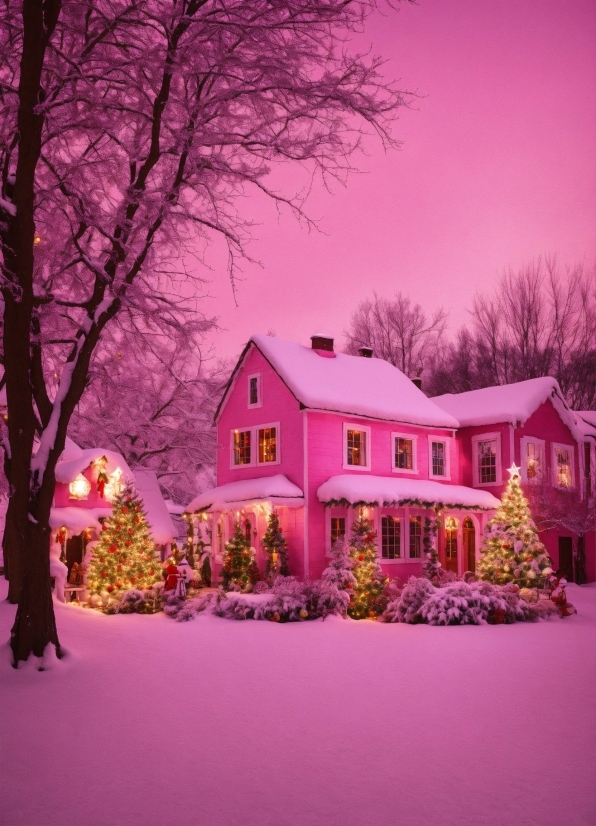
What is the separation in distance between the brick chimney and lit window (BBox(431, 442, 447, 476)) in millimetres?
5210

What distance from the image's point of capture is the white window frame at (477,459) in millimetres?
27438

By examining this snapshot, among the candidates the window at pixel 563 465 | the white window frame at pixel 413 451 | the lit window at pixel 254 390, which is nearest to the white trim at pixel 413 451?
the white window frame at pixel 413 451

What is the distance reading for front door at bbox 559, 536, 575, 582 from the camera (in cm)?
2872

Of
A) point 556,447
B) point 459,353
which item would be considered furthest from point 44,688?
point 459,353

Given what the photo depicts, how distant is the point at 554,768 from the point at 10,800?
4783 millimetres

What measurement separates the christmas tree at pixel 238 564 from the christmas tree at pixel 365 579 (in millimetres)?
3541

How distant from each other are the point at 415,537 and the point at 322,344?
7.88 m

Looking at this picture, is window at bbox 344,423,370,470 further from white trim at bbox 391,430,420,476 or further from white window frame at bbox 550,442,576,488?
white window frame at bbox 550,442,576,488

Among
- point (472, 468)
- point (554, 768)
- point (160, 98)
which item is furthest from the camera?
point (472, 468)

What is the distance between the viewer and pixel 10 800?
19.3ft

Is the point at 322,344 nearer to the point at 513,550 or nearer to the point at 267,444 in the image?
the point at 267,444

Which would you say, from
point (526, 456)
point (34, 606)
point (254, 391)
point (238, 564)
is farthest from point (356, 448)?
point (34, 606)

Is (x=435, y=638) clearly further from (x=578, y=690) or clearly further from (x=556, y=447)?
(x=556, y=447)

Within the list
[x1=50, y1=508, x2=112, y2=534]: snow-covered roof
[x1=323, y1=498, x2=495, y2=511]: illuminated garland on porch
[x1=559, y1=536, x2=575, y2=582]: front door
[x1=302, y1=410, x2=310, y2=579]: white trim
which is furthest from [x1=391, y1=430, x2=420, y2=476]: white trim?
[x1=50, y1=508, x2=112, y2=534]: snow-covered roof
